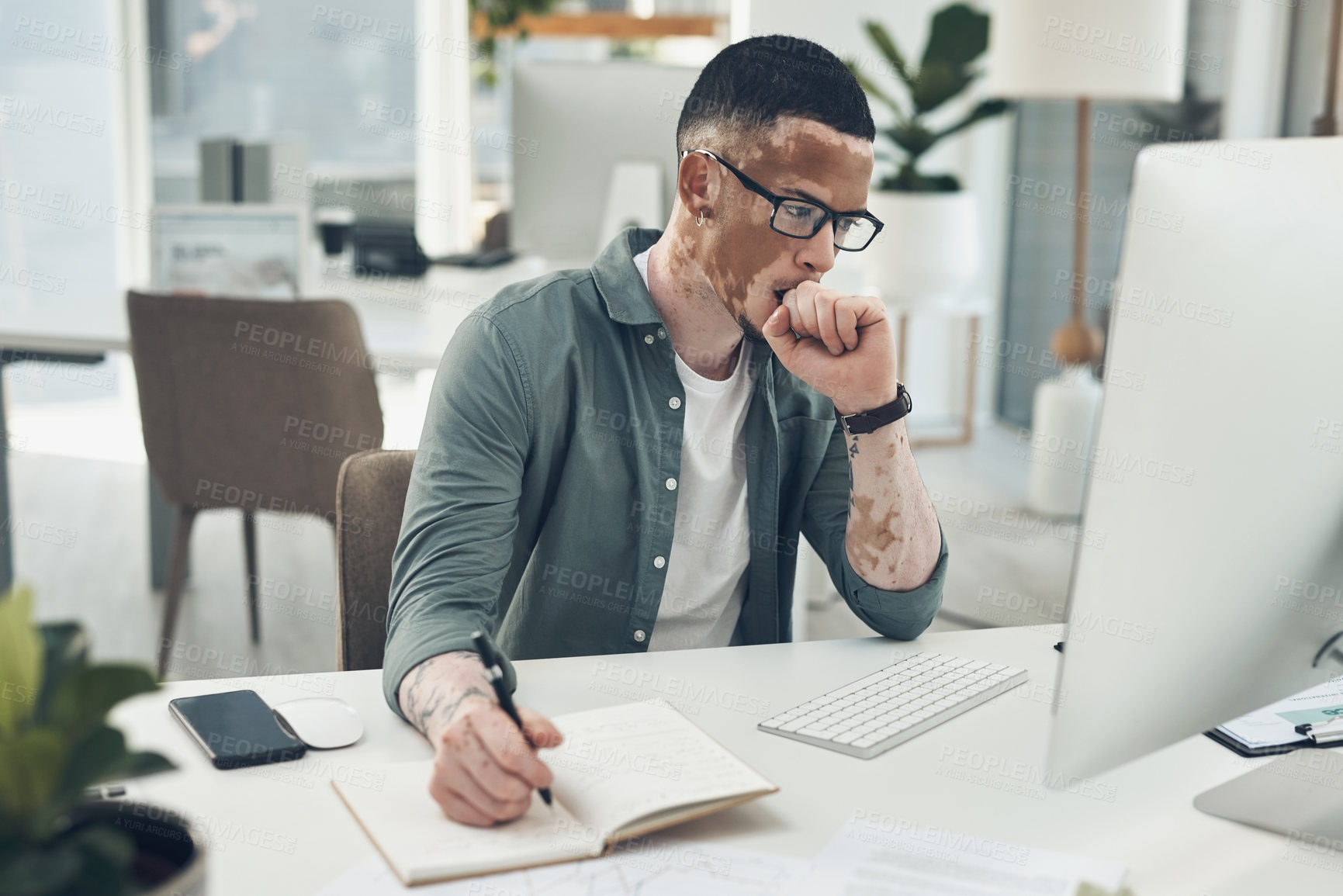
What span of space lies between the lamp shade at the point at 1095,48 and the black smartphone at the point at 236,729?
121 inches

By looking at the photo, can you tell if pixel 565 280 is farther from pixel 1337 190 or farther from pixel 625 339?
pixel 1337 190

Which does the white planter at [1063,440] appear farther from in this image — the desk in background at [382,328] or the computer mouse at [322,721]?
the computer mouse at [322,721]

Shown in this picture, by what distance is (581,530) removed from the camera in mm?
1312

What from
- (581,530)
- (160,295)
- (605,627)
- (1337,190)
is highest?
(1337,190)


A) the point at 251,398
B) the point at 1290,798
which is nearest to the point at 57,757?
the point at 1290,798

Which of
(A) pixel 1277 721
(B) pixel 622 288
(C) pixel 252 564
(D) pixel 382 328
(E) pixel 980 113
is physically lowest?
(C) pixel 252 564

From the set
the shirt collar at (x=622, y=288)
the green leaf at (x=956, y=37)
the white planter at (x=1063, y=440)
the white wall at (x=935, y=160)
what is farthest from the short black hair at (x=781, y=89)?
the white wall at (x=935, y=160)

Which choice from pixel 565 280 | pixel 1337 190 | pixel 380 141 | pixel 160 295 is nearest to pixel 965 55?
pixel 380 141

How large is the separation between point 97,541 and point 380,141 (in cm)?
244

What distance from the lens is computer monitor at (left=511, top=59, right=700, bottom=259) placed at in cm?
326

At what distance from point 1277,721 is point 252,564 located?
2.26 m

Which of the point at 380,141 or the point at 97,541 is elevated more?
the point at 380,141

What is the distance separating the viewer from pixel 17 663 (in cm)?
52

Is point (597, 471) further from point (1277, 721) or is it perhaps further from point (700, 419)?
point (1277, 721)
